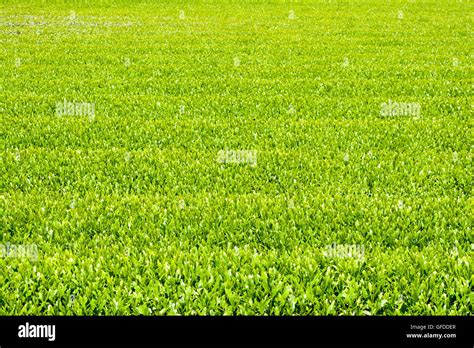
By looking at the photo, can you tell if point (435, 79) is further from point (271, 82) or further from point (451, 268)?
point (451, 268)

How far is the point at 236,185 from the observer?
7.01m

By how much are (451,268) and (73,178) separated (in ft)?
17.0

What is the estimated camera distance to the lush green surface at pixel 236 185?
4.55 metres

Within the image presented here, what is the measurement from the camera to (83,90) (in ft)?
41.4

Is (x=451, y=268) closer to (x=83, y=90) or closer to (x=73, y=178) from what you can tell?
(x=73, y=178)

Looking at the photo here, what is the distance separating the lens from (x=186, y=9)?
31562 mm

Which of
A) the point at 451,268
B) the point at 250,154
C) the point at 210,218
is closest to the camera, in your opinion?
the point at 451,268

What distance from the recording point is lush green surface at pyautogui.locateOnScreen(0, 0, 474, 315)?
4551mm
